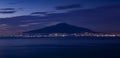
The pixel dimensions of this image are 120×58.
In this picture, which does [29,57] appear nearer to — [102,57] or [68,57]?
[68,57]

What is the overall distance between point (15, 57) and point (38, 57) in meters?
3.20

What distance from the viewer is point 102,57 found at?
35812mm

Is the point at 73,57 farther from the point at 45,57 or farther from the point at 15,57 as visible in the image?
the point at 15,57

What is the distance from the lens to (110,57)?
35625mm

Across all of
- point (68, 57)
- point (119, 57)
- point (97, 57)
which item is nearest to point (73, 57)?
point (68, 57)

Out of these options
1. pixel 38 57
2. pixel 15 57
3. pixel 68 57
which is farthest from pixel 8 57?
pixel 68 57

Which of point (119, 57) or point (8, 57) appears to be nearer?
point (119, 57)

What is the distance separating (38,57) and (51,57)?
5.99 feet

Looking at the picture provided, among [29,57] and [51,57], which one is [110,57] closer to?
[51,57]

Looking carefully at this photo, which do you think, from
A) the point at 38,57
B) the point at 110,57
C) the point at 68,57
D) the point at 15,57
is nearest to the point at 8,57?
the point at 15,57

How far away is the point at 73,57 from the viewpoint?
120 ft

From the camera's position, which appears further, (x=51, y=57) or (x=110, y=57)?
(x=51, y=57)

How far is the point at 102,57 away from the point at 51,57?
7197 mm

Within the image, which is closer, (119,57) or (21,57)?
(119,57)
